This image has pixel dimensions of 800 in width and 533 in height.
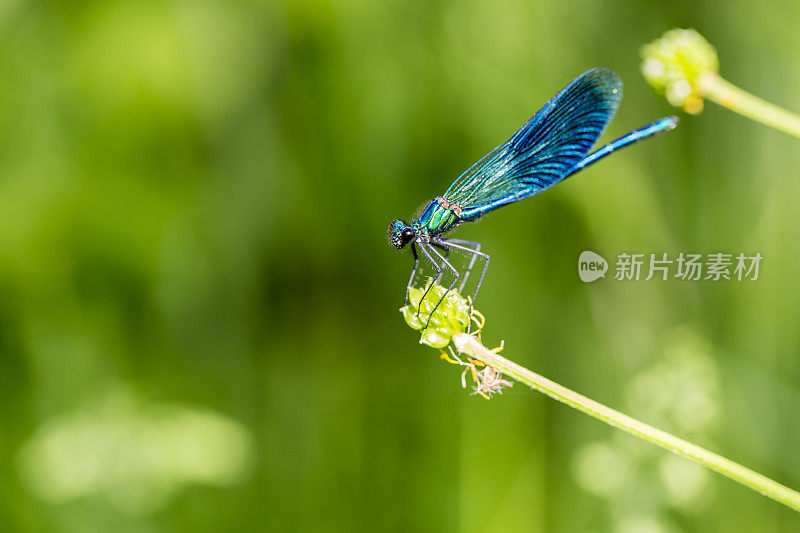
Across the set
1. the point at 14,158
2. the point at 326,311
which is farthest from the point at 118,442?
the point at 14,158

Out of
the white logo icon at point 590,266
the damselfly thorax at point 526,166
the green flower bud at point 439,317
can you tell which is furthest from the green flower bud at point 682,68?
the white logo icon at point 590,266

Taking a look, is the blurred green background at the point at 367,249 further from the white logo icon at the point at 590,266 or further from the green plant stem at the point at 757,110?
the green plant stem at the point at 757,110

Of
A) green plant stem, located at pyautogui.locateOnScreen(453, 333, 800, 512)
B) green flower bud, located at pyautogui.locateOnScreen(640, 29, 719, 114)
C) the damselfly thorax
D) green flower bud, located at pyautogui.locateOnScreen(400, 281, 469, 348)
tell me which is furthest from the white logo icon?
green plant stem, located at pyautogui.locateOnScreen(453, 333, 800, 512)

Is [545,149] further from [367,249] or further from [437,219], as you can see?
[367,249]

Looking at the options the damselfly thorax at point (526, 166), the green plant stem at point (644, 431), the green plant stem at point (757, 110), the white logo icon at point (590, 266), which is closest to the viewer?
the green plant stem at point (644, 431)

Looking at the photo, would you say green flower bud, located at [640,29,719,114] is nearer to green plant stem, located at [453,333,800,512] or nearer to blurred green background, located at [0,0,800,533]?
green plant stem, located at [453,333,800,512]
